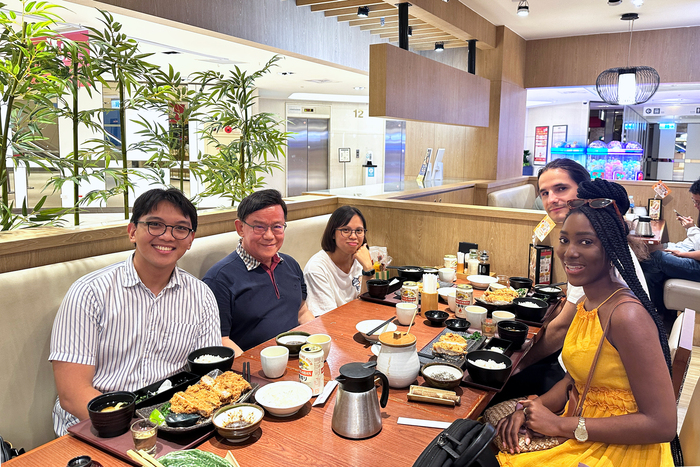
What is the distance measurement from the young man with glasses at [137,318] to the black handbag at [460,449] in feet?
4.07

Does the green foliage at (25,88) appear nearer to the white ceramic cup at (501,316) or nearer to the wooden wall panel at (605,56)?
the white ceramic cup at (501,316)

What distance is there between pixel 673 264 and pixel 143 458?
4800mm

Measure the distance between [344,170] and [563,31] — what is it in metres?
7.32

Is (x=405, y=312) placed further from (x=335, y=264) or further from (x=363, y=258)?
(x=363, y=258)

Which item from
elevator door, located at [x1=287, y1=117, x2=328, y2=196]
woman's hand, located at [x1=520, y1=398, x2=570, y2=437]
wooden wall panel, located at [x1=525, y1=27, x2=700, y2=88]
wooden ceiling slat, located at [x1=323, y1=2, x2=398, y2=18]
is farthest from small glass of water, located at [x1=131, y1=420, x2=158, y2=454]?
elevator door, located at [x1=287, y1=117, x2=328, y2=196]

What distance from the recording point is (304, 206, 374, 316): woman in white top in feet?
9.06

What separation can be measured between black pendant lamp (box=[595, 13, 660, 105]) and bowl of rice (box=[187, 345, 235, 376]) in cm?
584

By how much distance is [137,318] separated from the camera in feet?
6.14

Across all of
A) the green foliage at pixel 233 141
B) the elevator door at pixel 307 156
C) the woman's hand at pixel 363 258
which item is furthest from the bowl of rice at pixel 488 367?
the elevator door at pixel 307 156

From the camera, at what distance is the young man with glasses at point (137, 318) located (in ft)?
5.62

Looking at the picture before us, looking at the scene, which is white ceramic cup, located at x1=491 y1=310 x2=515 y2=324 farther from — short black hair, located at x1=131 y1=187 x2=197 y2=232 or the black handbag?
short black hair, located at x1=131 y1=187 x2=197 y2=232

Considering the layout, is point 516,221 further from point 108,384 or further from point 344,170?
point 344,170

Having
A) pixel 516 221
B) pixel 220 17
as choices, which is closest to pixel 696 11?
pixel 516 221

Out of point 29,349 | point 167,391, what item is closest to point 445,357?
point 167,391
